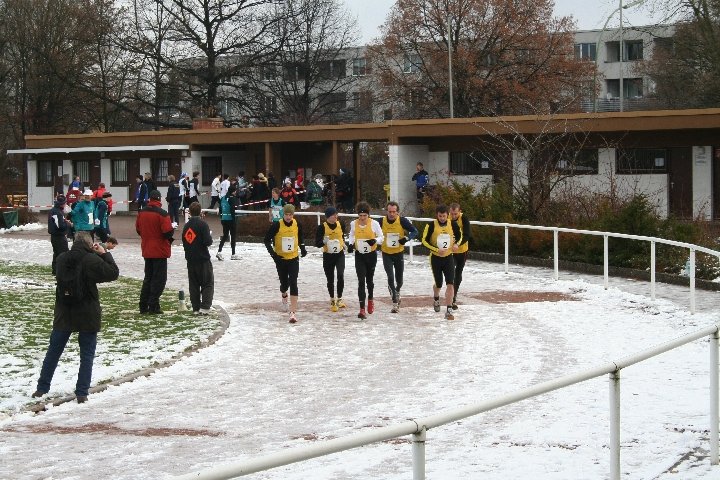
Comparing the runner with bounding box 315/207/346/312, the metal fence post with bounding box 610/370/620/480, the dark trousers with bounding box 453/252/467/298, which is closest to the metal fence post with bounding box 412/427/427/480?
the metal fence post with bounding box 610/370/620/480

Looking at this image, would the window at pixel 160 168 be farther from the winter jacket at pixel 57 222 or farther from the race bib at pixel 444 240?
the race bib at pixel 444 240

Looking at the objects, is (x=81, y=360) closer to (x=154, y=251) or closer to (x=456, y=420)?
(x=154, y=251)

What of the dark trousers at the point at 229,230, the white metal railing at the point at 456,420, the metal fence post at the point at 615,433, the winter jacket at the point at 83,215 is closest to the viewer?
the white metal railing at the point at 456,420

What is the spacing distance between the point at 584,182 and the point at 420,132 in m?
5.58

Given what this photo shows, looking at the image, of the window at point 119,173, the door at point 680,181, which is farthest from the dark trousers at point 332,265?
the window at point 119,173

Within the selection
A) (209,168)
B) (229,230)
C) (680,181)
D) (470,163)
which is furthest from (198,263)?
(209,168)

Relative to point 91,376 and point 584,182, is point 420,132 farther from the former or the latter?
point 91,376

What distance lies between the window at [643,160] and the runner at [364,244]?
19241 millimetres

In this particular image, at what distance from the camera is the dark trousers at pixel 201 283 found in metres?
19.5

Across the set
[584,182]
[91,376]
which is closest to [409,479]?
[91,376]

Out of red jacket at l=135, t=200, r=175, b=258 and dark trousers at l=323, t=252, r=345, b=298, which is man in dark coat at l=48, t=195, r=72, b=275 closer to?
red jacket at l=135, t=200, r=175, b=258

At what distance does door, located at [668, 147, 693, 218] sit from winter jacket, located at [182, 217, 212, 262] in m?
20.5

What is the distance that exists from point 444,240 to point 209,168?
99.0ft

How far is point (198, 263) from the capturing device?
19.6 meters
